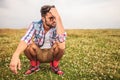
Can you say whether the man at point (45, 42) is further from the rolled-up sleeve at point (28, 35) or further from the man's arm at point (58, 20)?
the man's arm at point (58, 20)

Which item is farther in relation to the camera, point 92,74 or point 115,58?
point 115,58

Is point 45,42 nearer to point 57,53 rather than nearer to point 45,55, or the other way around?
point 45,55

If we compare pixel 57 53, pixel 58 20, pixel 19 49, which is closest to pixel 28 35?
pixel 58 20

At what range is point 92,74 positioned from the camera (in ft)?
34.9

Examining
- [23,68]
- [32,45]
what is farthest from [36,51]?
[23,68]

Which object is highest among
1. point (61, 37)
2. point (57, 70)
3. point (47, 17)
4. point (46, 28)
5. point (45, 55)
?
point (47, 17)

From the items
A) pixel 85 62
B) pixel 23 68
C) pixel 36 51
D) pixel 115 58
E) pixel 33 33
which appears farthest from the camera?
pixel 115 58

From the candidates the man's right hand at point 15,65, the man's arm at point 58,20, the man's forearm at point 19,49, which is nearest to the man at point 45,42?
the man's arm at point 58,20

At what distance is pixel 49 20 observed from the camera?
9.39 metres

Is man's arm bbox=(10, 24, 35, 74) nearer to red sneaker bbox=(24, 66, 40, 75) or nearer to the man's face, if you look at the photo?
the man's face

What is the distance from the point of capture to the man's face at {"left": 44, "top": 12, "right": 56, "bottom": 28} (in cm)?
930

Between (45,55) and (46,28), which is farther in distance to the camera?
(45,55)

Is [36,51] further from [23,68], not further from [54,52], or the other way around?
[23,68]

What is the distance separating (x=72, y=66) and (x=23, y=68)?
2.06 metres
